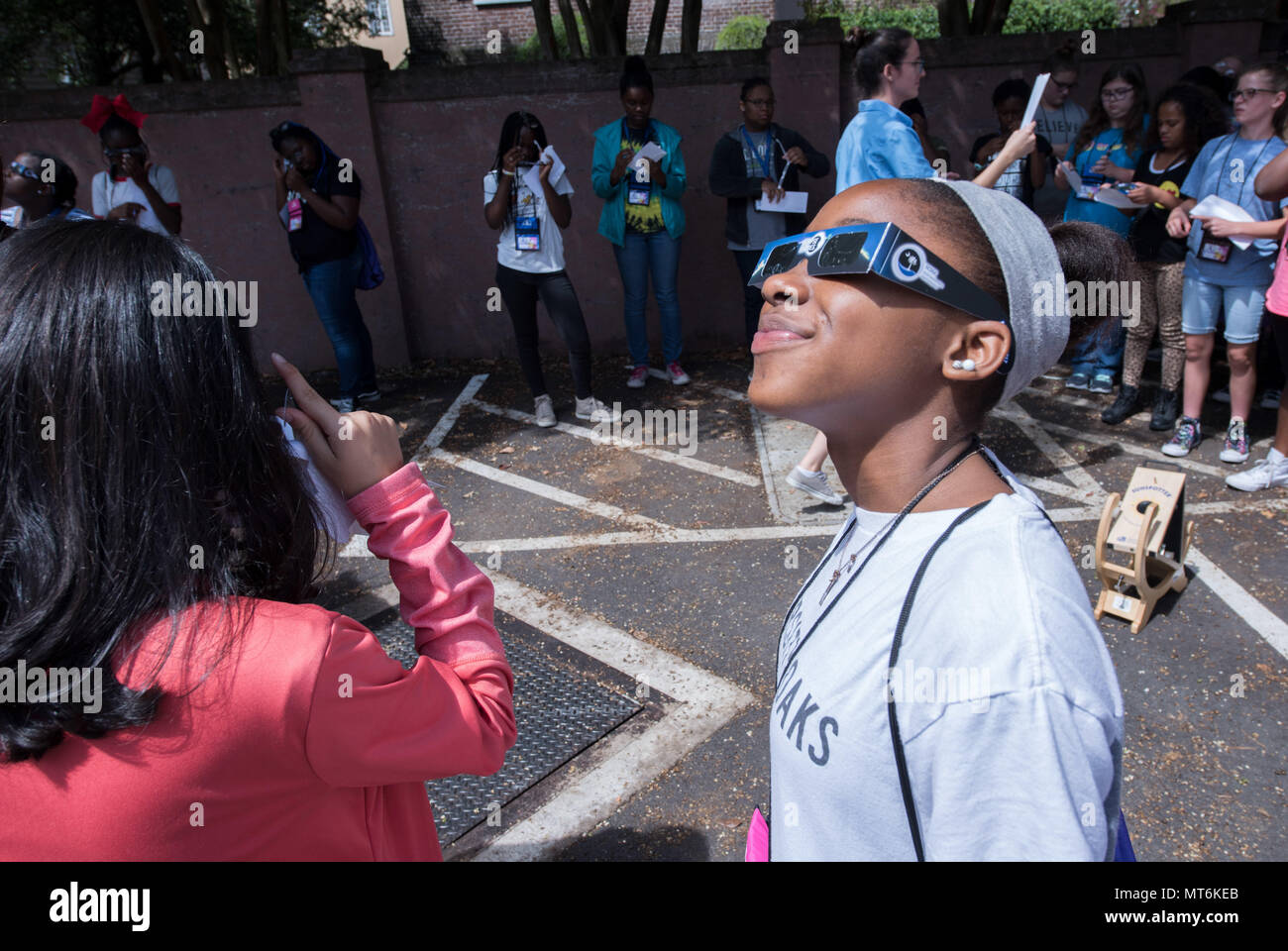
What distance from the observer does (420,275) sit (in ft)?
29.1

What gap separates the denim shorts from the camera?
5.41 metres

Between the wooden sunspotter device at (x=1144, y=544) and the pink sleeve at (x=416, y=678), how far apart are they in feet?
11.5

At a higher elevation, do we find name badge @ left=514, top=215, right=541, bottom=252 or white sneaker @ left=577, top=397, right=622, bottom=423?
name badge @ left=514, top=215, right=541, bottom=252

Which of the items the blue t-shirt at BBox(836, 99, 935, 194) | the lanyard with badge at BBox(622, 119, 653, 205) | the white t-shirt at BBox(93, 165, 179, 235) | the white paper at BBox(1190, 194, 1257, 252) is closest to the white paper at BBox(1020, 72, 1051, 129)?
the blue t-shirt at BBox(836, 99, 935, 194)

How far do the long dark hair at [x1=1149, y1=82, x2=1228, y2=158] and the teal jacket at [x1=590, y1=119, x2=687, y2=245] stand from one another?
3415 mm

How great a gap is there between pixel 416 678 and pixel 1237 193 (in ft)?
19.8

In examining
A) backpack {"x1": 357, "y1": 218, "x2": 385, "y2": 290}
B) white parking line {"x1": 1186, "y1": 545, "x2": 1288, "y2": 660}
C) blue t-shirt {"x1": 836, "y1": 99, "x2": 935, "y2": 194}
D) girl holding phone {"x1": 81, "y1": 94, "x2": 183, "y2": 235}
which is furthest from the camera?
backpack {"x1": 357, "y1": 218, "x2": 385, "y2": 290}

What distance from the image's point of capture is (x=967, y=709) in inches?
43.3

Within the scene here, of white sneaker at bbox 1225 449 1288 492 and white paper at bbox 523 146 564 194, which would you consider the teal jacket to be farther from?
white sneaker at bbox 1225 449 1288 492

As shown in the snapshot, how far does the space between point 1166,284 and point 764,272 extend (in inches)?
221

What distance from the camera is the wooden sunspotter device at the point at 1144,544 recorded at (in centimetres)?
401

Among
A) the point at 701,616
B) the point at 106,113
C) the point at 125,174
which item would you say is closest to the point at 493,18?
the point at 106,113

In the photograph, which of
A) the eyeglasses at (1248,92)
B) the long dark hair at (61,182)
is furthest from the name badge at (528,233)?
the eyeglasses at (1248,92)

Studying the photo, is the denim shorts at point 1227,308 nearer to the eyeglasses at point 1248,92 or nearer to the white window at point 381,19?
the eyeglasses at point 1248,92
